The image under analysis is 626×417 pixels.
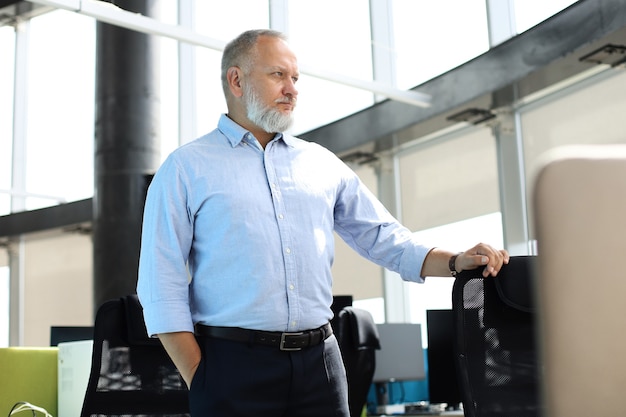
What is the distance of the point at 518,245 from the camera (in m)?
6.89

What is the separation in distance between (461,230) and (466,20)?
184 centimetres

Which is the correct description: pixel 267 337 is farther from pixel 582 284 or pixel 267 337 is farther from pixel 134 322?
pixel 582 284

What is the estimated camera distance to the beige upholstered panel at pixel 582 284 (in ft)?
2.11

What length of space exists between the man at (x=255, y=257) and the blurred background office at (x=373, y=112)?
361 cm

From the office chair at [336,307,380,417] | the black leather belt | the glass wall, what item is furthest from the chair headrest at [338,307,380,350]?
the glass wall

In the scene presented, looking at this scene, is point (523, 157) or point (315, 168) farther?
point (523, 157)

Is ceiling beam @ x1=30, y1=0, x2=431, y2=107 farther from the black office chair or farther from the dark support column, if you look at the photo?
the black office chair

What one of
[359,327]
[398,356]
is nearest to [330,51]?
[398,356]

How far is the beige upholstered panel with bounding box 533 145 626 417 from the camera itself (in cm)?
64

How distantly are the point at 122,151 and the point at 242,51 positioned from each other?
20.5 feet

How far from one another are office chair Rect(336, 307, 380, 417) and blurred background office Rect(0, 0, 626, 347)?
5.79ft

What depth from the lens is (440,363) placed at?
15.5ft

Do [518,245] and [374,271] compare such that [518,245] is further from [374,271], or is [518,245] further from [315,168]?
[315,168]

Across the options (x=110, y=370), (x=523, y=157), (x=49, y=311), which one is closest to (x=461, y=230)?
(x=523, y=157)
